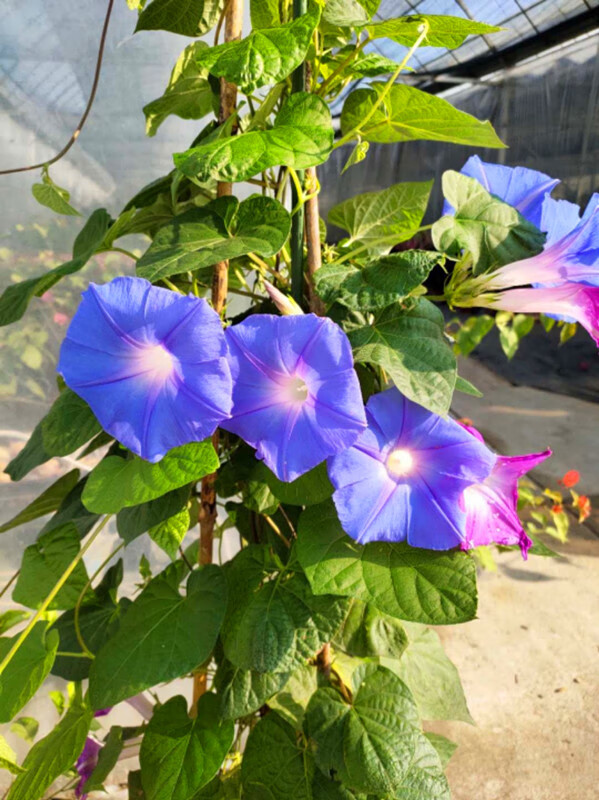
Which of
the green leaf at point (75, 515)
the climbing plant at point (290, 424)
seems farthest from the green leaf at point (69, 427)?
the green leaf at point (75, 515)

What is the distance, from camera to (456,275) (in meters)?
0.54

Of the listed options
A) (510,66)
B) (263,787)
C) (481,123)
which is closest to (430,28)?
(481,123)

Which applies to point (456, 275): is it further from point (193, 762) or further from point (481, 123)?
point (193, 762)

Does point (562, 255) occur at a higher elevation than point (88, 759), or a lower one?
higher

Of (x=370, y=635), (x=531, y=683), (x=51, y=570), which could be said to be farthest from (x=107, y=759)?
(x=531, y=683)

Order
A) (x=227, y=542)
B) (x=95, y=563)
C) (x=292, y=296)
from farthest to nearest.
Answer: (x=227, y=542) → (x=95, y=563) → (x=292, y=296)

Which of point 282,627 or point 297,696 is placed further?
point 297,696

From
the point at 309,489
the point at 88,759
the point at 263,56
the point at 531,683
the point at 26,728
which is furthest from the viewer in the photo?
the point at 531,683

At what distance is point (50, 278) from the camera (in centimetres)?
57

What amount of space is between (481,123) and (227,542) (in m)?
0.87

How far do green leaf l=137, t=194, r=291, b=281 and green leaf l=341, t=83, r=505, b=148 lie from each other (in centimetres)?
12

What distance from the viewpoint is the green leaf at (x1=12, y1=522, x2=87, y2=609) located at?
63cm

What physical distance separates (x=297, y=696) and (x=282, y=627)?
14cm

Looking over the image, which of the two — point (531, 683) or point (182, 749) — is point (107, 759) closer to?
point (182, 749)
